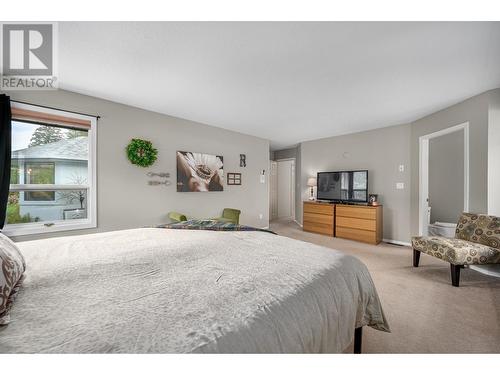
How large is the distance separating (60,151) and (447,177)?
7026 millimetres

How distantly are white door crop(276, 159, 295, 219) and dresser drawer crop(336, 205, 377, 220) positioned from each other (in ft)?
7.44

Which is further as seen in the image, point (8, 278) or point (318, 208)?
point (318, 208)

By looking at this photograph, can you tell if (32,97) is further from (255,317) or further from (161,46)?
(255,317)

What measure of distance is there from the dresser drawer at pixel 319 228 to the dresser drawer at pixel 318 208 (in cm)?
28

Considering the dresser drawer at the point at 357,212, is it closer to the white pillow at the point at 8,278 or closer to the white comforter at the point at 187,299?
the white comforter at the point at 187,299

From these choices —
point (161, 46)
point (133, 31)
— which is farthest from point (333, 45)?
point (133, 31)

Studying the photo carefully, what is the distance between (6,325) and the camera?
2.16ft

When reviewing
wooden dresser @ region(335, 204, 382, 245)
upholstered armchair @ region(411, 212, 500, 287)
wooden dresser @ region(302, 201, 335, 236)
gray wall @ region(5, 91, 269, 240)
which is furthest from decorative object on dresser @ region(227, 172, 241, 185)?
upholstered armchair @ region(411, 212, 500, 287)

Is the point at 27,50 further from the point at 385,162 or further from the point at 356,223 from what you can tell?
the point at 385,162

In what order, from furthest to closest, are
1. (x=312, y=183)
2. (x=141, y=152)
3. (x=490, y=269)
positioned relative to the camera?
(x=312, y=183), (x=141, y=152), (x=490, y=269)

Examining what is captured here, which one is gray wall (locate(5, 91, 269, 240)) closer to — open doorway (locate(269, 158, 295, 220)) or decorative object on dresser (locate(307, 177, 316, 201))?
decorative object on dresser (locate(307, 177, 316, 201))

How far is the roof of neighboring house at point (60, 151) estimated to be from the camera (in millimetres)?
2508

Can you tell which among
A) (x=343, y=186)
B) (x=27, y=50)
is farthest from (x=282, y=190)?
(x=27, y=50)

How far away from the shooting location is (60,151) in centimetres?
271
